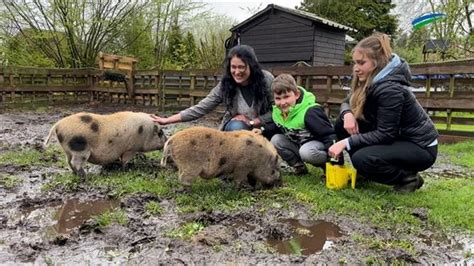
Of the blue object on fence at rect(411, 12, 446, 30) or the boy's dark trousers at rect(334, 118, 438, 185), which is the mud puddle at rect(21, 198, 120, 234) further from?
the blue object on fence at rect(411, 12, 446, 30)

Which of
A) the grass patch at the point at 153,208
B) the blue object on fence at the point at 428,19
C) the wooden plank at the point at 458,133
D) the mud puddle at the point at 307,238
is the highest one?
the blue object on fence at the point at 428,19

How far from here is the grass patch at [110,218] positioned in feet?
10.3

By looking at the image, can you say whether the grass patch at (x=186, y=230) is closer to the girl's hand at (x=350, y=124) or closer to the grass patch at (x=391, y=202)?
the grass patch at (x=391, y=202)

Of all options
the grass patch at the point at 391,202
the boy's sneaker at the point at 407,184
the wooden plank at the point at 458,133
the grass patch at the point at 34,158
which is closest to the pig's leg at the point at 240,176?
the grass patch at the point at 391,202

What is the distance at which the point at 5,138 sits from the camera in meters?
7.21

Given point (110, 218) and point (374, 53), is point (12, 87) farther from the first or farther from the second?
point (374, 53)

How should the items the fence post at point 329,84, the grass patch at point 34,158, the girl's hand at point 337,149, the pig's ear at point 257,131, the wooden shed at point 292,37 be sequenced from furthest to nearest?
the wooden shed at point 292,37 → the fence post at point 329,84 → the grass patch at point 34,158 → the pig's ear at point 257,131 → the girl's hand at point 337,149

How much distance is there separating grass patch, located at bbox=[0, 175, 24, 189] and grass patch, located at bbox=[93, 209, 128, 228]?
138 cm

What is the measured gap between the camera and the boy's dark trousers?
380 centimetres

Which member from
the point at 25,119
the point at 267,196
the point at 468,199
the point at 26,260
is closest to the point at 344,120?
the point at 267,196

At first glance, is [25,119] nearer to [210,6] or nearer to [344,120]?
[344,120]

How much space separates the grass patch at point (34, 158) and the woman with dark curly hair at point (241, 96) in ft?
4.88

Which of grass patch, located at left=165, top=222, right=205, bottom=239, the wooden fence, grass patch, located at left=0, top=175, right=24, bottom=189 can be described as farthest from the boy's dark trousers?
the wooden fence

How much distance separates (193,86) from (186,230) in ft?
28.9
